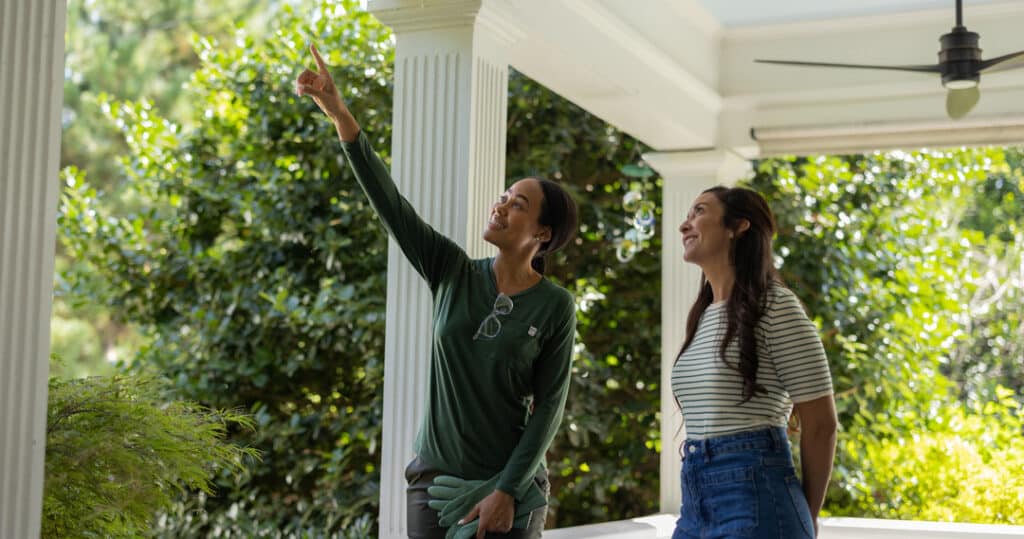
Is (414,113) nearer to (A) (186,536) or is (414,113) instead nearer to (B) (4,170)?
(B) (4,170)

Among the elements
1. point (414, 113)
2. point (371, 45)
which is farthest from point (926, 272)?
point (414, 113)

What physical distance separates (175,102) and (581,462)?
21.1 ft

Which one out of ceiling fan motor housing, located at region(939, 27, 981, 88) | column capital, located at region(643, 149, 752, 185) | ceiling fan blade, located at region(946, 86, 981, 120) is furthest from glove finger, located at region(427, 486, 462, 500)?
column capital, located at region(643, 149, 752, 185)

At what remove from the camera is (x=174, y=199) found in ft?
18.9

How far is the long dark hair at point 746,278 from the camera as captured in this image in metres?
1.89

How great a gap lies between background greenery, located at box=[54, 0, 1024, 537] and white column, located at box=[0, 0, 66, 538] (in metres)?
3.34

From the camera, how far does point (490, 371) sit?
2178 millimetres

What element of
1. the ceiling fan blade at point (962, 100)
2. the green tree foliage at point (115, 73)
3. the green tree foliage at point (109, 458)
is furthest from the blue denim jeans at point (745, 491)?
the green tree foliage at point (115, 73)

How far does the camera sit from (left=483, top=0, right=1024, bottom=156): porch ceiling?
4367mm

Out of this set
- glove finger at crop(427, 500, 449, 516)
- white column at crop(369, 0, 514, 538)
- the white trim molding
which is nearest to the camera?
glove finger at crop(427, 500, 449, 516)

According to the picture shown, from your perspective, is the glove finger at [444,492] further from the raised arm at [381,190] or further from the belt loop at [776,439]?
the belt loop at [776,439]

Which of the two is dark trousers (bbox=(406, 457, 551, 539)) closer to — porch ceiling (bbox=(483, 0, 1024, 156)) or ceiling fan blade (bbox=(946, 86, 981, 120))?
porch ceiling (bbox=(483, 0, 1024, 156))

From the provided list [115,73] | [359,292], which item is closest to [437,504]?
[359,292]

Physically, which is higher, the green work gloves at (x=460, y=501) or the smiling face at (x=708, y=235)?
the smiling face at (x=708, y=235)
